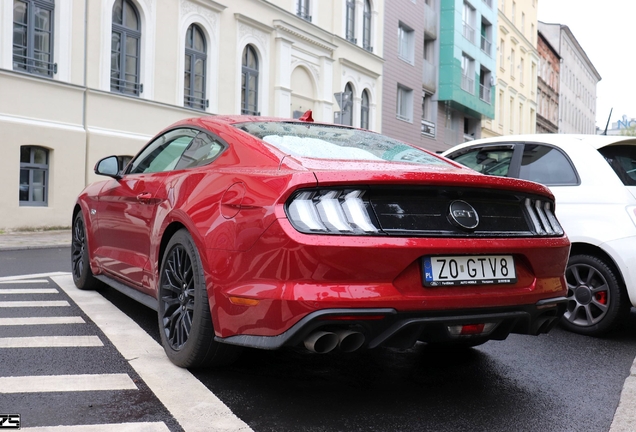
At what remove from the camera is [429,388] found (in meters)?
3.52

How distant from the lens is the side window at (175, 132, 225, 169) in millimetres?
3808

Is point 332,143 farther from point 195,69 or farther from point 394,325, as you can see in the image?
point 195,69

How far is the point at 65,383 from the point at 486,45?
129ft

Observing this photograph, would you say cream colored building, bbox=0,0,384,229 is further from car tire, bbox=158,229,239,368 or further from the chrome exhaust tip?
the chrome exhaust tip

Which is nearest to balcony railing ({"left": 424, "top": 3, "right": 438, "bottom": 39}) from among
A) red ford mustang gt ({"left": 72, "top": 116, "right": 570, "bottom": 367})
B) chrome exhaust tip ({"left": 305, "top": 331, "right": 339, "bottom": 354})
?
red ford mustang gt ({"left": 72, "top": 116, "right": 570, "bottom": 367})

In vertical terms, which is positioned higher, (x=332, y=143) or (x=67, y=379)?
(x=332, y=143)

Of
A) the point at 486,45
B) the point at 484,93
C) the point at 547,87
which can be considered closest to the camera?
the point at 486,45

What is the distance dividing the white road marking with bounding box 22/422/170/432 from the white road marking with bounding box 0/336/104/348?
144 cm

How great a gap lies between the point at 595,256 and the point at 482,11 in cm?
3589

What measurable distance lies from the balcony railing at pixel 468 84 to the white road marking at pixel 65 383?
33.7 metres

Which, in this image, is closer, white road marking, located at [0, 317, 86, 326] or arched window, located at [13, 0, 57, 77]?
white road marking, located at [0, 317, 86, 326]

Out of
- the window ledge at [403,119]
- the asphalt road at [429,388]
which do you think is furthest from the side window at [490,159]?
the window ledge at [403,119]

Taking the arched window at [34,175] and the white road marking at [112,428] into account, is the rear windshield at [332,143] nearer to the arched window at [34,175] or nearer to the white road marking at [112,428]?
the white road marking at [112,428]

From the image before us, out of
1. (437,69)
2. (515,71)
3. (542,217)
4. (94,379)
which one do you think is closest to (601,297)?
(542,217)
